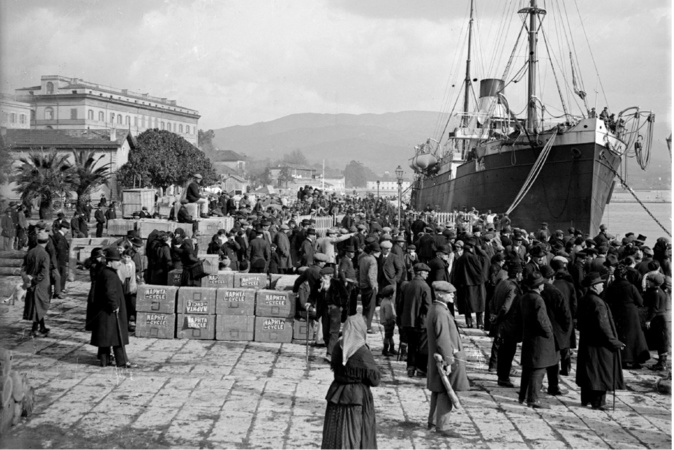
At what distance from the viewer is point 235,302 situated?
11000 mm

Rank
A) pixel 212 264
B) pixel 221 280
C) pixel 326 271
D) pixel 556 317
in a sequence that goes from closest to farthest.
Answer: pixel 556 317
pixel 326 271
pixel 221 280
pixel 212 264

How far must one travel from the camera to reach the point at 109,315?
9.23 meters

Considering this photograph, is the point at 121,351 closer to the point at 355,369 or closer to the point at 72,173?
the point at 355,369

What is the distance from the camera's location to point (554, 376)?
28.1 ft

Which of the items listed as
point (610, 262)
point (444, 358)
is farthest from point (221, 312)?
point (610, 262)

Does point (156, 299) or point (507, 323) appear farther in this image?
point (156, 299)

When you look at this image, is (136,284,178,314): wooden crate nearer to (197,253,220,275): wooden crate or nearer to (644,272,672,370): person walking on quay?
(197,253,220,275): wooden crate

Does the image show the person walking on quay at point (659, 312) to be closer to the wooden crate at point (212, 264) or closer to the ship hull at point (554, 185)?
the wooden crate at point (212, 264)

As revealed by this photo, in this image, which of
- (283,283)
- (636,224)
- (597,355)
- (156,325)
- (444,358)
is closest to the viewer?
(444,358)

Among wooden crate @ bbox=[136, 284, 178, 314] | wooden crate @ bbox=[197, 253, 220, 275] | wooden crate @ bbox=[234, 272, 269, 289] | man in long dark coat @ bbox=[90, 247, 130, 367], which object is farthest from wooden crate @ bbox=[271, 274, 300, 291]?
man in long dark coat @ bbox=[90, 247, 130, 367]

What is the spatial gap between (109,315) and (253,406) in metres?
2.62

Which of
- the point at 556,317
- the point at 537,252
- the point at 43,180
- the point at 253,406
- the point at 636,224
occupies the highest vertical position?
the point at 43,180

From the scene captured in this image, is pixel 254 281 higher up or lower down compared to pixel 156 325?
higher up

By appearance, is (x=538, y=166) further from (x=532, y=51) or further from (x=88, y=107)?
(x=88, y=107)
